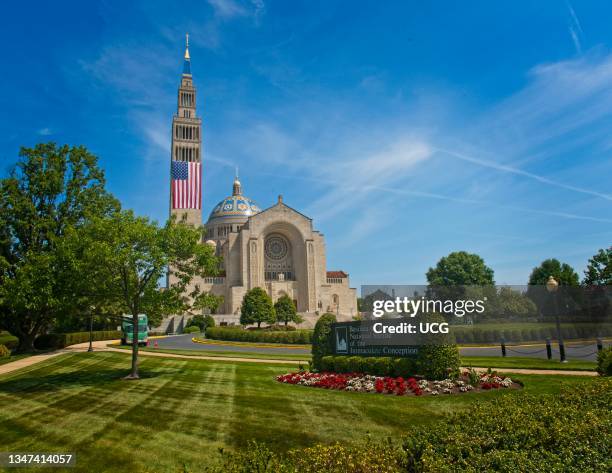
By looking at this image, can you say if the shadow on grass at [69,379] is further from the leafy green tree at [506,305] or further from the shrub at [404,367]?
the leafy green tree at [506,305]

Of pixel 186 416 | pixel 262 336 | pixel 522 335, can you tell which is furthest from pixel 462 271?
pixel 186 416

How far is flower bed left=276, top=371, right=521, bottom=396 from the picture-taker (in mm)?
13133

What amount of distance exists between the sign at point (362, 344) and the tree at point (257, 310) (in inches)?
1778

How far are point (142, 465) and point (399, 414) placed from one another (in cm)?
593

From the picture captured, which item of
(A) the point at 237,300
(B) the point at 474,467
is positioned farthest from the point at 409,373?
(A) the point at 237,300

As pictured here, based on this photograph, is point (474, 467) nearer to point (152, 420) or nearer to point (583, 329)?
point (152, 420)

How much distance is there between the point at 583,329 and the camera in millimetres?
29562

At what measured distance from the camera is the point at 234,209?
102188mm

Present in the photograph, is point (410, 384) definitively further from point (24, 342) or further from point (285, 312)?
point (285, 312)

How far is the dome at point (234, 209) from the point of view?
101 m

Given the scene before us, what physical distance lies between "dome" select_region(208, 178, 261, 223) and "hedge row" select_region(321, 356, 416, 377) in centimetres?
8508

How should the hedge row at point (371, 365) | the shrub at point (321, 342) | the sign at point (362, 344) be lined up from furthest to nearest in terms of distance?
the shrub at point (321, 342) < the sign at point (362, 344) < the hedge row at point (371, 365)

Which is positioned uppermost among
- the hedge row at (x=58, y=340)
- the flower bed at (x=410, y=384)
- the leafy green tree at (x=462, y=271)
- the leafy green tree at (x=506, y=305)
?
the leafy green tree at (x=462, y=271)

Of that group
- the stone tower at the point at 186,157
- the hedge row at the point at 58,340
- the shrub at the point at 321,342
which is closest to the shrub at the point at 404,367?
the shrub at the point at 321,342
